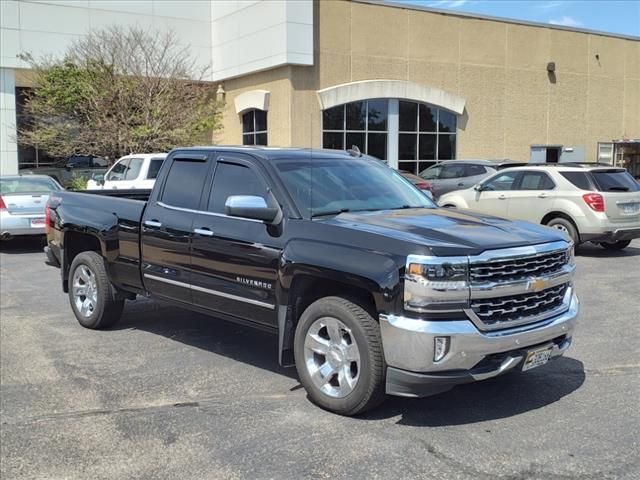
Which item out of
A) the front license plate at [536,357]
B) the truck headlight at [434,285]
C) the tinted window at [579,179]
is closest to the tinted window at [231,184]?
the truck headlight at [434,285]

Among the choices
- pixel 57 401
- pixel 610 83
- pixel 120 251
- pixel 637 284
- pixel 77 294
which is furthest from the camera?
pixel 610 83

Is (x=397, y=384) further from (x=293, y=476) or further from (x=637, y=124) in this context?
(x=637, y=124)

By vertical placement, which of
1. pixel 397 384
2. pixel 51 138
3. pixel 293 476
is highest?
pixel 51 138

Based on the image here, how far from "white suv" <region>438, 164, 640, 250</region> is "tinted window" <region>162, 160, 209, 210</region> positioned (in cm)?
693

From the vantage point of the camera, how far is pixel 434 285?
429 centimetres

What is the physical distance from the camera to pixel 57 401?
518 centimetres

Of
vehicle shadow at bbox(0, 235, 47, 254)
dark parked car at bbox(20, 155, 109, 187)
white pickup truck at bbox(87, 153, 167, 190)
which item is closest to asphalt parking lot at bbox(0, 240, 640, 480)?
vehicle shadow at bbox(0, 235, 47, 254)

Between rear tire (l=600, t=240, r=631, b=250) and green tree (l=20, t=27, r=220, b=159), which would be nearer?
rear tire (l=600, t=240, r=631, b=250)

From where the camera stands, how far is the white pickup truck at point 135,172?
15617 mm

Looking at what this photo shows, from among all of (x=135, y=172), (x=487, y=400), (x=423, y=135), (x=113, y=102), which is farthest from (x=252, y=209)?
(x=423, y=135)

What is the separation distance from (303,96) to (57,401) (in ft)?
66.9

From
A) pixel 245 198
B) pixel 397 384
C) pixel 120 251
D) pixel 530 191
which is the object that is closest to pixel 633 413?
pixel 397 384

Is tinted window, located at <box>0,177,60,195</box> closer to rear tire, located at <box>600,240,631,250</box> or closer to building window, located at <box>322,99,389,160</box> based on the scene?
rear tire, located at <box>600,240,631,250</box>

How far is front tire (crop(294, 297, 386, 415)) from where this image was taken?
4.53m
